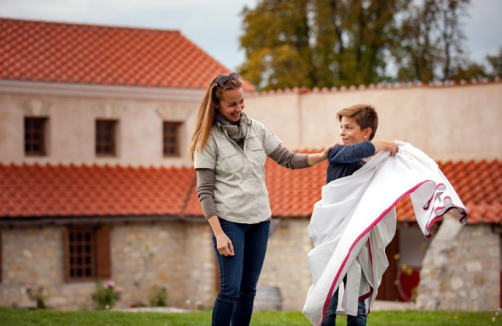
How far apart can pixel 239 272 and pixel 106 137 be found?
14688mm

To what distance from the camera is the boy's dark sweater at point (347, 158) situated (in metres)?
5.40

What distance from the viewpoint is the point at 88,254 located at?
59.3 feet

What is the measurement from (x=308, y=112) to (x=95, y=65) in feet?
16.8

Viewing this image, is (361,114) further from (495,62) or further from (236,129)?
(495,62)

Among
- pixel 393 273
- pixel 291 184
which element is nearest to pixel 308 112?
pixel 291 184

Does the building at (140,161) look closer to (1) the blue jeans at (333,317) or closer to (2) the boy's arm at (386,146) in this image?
(2) the boy's arm at (386,146)

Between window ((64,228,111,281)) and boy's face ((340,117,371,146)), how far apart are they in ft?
42.0

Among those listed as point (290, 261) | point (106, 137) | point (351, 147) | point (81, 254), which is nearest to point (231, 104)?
point (351, 147)

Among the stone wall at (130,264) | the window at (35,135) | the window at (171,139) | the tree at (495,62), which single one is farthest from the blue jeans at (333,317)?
the tree at (495,62)

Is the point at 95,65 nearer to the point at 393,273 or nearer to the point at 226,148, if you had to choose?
the point at 393,273

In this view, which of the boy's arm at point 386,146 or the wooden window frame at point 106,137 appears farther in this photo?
the wooden window frame at point 106,137

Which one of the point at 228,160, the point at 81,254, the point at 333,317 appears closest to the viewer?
the point at 228,160

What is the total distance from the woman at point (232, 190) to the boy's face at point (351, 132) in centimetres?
63

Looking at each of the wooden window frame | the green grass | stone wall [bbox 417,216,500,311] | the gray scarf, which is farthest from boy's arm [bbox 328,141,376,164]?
the wooden window frame
